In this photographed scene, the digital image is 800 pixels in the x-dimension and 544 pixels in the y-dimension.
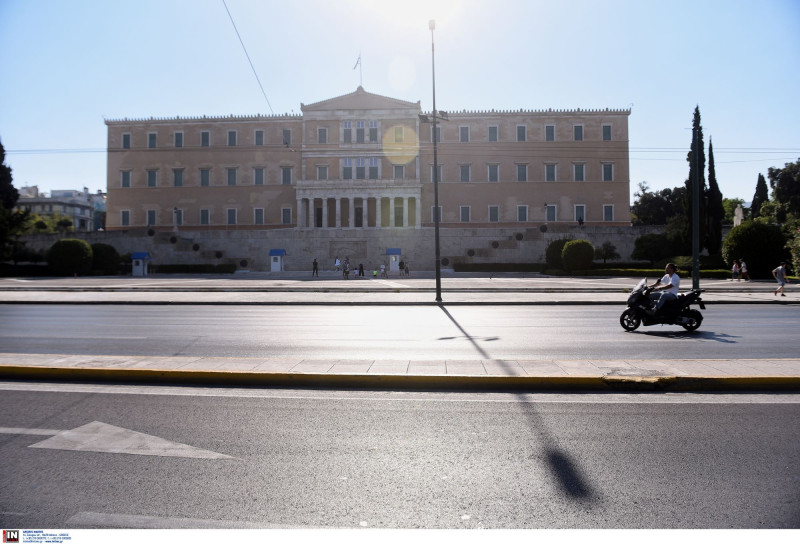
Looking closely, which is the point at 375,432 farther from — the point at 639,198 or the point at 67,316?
→ the point at 639,198

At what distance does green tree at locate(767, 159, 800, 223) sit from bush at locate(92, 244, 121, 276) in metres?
63.5

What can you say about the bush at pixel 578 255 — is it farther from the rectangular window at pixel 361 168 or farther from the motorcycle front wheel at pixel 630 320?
the motorcycle front wheel at pixel 630 320

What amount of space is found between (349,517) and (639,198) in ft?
275

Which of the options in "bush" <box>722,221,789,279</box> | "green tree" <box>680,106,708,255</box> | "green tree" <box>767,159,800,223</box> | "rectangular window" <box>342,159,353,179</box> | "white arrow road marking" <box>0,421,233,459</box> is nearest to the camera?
"white arrow road marking" <box>0,421,233,459</box>

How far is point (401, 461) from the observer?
4.12 metres

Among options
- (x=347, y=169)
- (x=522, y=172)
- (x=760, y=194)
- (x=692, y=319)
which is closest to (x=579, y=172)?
(x=522, y=172)

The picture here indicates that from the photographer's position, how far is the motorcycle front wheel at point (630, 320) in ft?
39.1

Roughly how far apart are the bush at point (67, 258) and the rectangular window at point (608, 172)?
52994mm

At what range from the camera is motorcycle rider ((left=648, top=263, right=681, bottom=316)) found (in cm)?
1185

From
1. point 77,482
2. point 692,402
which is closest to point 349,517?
point 77,482

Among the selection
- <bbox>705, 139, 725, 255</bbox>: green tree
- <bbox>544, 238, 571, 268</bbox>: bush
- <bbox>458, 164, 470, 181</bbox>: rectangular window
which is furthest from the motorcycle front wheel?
<bbox>458, 164, 470, 181</bbox>: rectangular window

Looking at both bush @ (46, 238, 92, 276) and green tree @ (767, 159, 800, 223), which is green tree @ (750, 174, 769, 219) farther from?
bush @ (46, 238, 92, 276)

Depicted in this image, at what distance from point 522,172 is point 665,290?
53.8 metres

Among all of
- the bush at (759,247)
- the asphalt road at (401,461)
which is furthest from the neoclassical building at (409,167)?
the asphalt road at (401,461)
